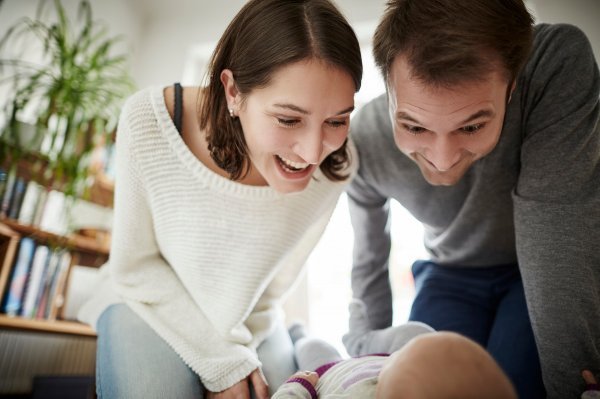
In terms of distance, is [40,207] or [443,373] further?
[40,207]

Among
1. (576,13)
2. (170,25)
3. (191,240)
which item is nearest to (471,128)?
(191,240)

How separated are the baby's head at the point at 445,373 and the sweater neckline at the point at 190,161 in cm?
54

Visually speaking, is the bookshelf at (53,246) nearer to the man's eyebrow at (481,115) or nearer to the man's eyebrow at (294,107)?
the man's eyebrow at (294,107)

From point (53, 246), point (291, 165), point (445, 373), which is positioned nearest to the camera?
point (445, 373)

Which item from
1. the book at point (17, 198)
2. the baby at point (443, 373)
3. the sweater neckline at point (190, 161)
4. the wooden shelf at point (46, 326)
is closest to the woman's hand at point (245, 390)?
the baby at point (443, 373)

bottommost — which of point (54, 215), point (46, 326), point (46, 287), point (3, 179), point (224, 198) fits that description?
point (46, 326)

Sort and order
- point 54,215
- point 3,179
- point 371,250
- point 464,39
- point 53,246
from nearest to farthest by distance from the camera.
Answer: point 464,39
point 371,250
point 3,179
point 53,246
point 54,215

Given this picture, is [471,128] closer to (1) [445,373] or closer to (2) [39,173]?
(1) [445,373]

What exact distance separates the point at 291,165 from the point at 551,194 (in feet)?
1.78

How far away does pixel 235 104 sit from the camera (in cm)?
91

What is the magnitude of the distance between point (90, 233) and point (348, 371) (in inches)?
59.8

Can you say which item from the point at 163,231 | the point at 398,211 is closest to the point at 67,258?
the point at 163,231

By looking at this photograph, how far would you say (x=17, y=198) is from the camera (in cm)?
160

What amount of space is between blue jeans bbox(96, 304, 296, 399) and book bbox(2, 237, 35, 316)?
73cm
